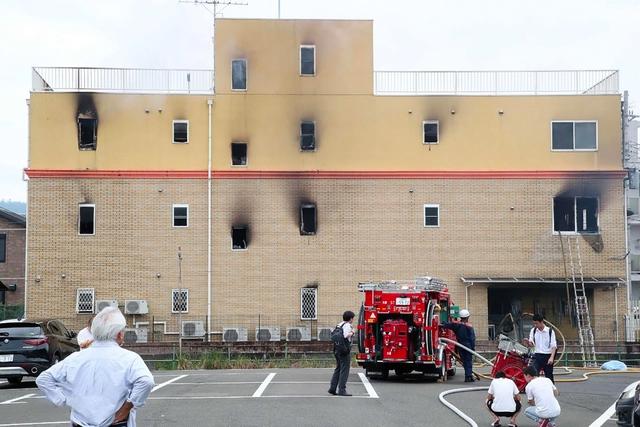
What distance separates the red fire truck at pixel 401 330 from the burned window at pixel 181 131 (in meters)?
19.1

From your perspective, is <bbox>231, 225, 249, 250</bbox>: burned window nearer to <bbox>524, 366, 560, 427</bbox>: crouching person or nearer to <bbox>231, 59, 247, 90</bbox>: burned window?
<bbox>231, 59, 247, 90</bbox>: burned window

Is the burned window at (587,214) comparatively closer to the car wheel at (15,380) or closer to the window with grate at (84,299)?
the window with grate at (84,299)

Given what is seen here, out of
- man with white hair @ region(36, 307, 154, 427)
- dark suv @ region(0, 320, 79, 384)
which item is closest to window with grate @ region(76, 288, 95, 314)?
dark suv @ region(0, 320, 79, 384)

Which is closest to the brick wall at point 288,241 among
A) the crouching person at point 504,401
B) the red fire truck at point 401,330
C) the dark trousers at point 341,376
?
the red fire truck at point 401,330

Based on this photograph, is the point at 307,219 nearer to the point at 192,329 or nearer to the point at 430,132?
the point at 430,132

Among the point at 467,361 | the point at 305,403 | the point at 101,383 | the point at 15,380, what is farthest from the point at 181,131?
→ the point at 101,383

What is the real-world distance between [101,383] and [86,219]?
3392 cm

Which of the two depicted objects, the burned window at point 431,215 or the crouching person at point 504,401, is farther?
the burned window at point 431,215

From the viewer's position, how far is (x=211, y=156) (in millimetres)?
40500

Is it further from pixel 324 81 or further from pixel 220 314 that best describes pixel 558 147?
pixel 220 314

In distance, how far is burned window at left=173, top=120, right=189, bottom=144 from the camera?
40.7 metres

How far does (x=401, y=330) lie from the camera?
22844 millimetres

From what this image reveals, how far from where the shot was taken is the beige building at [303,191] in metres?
40.0

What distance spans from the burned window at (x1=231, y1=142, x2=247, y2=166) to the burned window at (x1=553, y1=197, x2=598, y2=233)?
42.0ft
